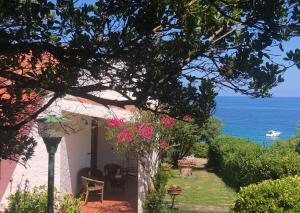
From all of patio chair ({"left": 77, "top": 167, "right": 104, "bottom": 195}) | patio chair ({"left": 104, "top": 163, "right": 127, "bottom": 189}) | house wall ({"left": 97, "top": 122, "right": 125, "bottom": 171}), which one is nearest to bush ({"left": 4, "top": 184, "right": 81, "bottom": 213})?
patio chair ({"left": 77, "top": 167, "right": 104, "bottom": 195})

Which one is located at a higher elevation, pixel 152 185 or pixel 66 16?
pixel 66 16

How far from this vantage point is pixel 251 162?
1777 centimetres

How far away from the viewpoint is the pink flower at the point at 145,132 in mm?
11836

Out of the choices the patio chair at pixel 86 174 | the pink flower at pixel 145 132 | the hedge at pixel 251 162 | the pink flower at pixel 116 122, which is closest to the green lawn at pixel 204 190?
the hedge at pixel 251 162

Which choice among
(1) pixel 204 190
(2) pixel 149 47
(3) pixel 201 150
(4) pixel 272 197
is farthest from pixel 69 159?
(3) pixel 201 150

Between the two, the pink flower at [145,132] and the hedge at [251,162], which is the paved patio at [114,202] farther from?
the hedge at [251,162]

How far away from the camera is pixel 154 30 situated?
306 cm

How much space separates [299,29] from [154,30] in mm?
885

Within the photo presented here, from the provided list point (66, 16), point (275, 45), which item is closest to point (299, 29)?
point (275, 45)

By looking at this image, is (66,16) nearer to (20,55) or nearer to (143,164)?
(20,55)

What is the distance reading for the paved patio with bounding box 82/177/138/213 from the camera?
506 inches

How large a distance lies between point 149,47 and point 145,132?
29.0 ft

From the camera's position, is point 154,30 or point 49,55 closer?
point 154,30

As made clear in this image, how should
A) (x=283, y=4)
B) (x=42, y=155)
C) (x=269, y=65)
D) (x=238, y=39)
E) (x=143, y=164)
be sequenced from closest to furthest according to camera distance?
(x=283, y=4)
(x=269, y=65)
(x=238, y=39)
(x=42, y=155)
(x=143, y=164)
